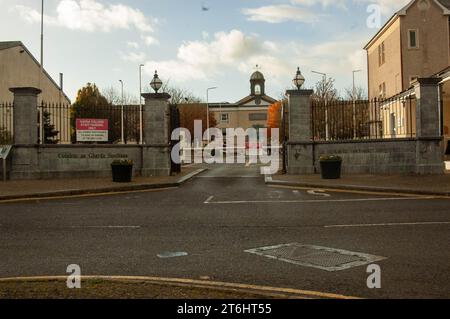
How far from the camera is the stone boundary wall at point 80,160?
69.4ft

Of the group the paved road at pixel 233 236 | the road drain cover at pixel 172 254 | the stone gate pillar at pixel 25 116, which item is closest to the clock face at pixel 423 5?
the paved road at pixel 233 236

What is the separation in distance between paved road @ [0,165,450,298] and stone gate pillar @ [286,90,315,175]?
7.04m

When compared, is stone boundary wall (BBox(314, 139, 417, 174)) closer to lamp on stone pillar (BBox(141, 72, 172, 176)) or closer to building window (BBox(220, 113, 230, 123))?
lamp on stone pillar (BBox(141, 72, 172, 176))

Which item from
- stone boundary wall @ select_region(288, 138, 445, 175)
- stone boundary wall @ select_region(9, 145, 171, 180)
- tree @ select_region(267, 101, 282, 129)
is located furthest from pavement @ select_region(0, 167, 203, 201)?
tree @ select_region(267, 101, 282, 129)

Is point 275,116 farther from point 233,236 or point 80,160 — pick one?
point 233,236

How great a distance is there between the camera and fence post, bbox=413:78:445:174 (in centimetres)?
2034

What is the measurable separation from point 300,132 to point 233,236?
1407 centimetres

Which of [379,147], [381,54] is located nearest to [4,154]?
Answer: [379,147]

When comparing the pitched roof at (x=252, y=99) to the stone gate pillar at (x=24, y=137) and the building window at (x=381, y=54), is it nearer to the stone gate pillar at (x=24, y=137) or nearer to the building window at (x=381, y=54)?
the building window at (x=381, y=54)

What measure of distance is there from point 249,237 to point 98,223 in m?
3.53

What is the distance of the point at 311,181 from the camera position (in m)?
18.8
